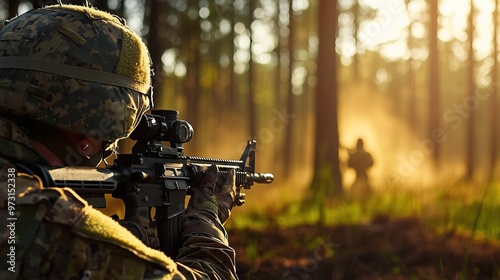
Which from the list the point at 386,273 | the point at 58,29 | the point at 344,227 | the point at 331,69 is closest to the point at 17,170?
the point at 58,29

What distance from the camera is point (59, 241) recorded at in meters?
2.08

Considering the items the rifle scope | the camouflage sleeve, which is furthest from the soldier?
the rifle scope

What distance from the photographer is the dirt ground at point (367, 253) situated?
6.15m

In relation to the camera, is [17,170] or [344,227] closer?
[17,170]

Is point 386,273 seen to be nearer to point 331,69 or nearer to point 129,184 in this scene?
point 129,184

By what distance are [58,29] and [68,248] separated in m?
0.88

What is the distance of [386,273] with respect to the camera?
6336mm

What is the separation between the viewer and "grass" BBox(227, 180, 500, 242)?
7.53m

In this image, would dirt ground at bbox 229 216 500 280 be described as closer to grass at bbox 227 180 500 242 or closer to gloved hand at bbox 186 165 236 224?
grass at bbox 227 180 500 242

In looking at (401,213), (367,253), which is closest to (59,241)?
(367,253)

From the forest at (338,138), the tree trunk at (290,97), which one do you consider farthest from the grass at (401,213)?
the tree trunk at (290,97)

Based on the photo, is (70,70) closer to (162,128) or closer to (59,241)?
(59,241)

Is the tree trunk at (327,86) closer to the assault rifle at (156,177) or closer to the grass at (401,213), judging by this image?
the grass at (401,213)

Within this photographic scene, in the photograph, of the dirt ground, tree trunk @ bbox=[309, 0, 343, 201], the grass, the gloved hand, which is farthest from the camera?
tree trunk @ bbox=[309, 0, 343, 201]
